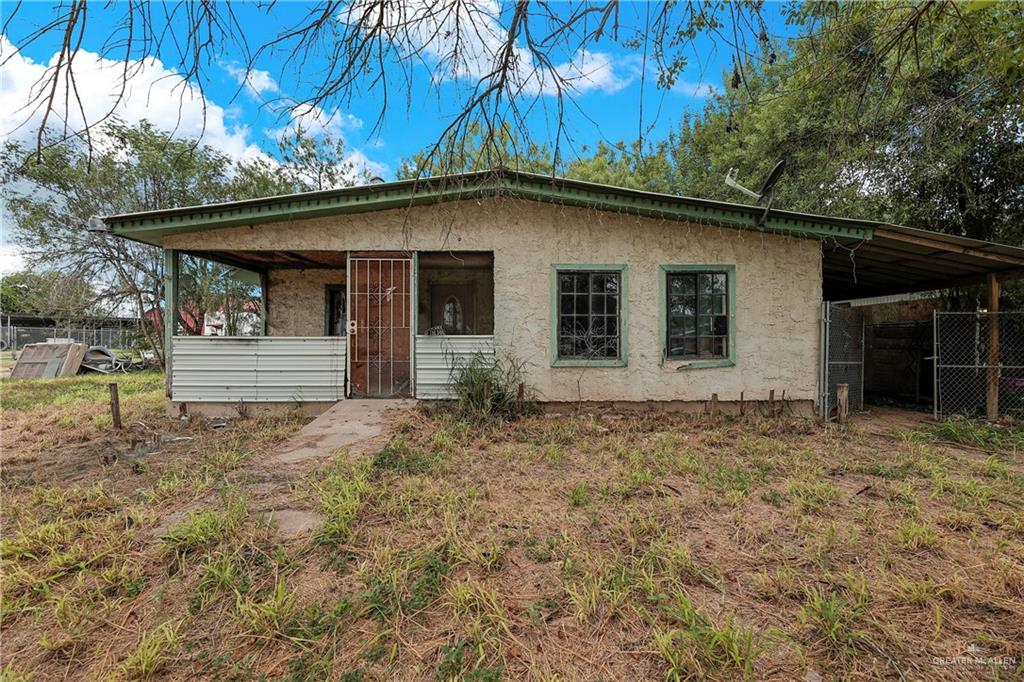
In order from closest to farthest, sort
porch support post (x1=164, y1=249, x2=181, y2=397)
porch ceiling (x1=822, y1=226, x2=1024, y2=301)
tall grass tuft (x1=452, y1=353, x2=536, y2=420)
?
porch ceiling (x1=822, y1=226, x2=1024, y2=301) < tall grass tuft (x1=452, y1=353, x2=536, y2=420) < porch support post (x1=164, y1=249, x2=181, y2=397)

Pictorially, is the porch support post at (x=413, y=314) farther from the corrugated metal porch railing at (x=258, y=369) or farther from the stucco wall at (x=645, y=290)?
the corrugated metal porch railing at (x=258, y=369)

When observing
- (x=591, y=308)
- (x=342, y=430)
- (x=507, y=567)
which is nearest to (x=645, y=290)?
(x=591, y=308)

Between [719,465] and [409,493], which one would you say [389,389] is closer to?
[409,493]

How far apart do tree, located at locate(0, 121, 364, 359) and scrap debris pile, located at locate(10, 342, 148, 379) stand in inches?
87.0

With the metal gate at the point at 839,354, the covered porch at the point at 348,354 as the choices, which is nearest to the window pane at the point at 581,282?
the covered porch at the point at 348,354

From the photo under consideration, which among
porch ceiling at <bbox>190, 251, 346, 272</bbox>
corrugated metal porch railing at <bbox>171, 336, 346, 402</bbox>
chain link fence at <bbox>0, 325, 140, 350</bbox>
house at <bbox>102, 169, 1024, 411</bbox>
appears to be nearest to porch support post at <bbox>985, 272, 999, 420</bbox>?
house at <bbox>102, 169, 1024, 411</bbox>

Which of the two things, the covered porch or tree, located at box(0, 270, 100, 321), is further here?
tree, located at box(0, 270, 100, 321)

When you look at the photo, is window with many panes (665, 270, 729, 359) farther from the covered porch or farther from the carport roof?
the covered porch

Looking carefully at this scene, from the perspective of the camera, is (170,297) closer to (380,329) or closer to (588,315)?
(380,329)

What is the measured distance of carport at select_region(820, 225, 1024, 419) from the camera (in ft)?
20.4

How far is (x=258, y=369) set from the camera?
6953mm

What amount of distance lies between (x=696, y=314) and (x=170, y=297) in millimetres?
8585

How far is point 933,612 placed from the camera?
6.98 ft

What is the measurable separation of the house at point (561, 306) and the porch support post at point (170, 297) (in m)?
0.04
